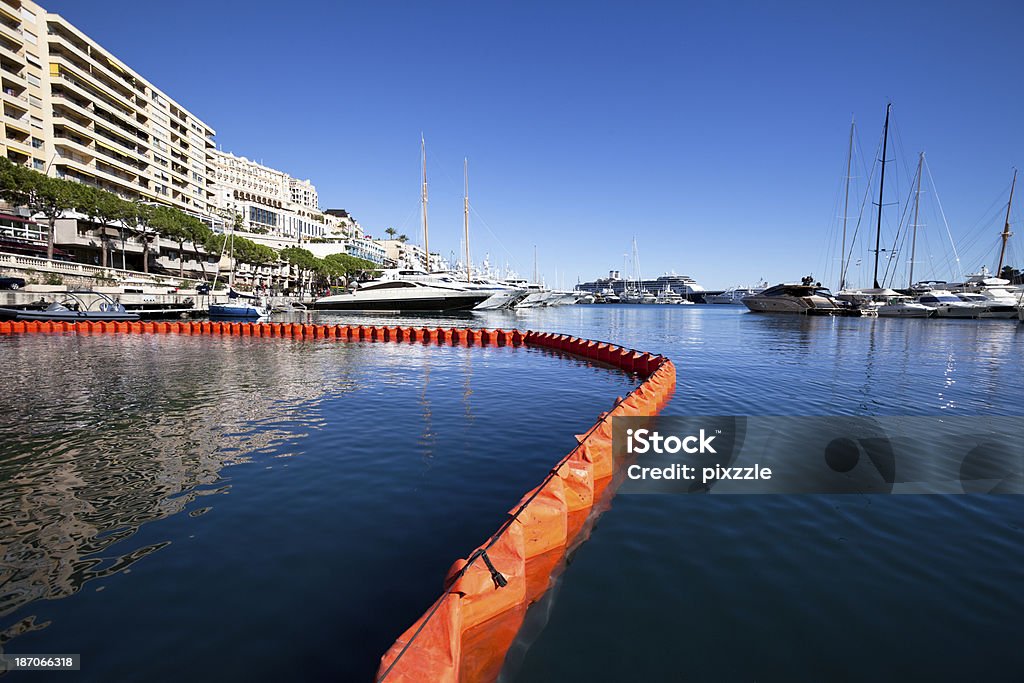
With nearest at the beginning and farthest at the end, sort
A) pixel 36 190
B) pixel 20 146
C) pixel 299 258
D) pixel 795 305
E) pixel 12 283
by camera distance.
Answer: pixel 12 283 → pixel 36 190 → pixel 20 146 → pixel 795 305 → pixel 299 258

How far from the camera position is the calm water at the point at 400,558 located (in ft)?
12.4

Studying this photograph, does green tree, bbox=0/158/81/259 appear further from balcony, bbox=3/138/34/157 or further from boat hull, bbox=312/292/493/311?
boat hull, bbox=312/292/493/311

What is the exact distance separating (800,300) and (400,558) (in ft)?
272

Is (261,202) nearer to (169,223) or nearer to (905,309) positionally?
(169,223)

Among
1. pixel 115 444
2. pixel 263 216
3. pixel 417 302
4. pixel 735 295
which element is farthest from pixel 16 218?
pixel 735 295

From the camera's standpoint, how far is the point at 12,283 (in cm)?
3559

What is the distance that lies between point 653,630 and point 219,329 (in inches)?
1406

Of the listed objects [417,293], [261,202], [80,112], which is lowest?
[417,293]

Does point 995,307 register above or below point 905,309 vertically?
above

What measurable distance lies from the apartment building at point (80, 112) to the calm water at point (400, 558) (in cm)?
6511

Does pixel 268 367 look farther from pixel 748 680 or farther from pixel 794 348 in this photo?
pixel 794 348

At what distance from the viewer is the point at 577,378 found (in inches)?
659

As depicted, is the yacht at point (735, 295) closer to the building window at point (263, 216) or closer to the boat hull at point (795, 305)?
the boat hull at point (795, 305)

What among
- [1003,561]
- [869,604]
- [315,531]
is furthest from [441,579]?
[1003,561]
